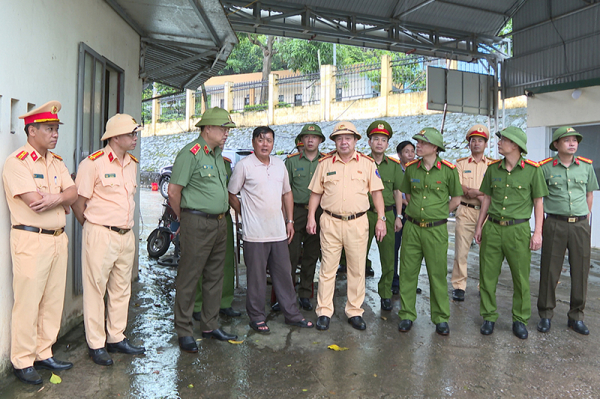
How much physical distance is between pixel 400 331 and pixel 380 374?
975 millimetres

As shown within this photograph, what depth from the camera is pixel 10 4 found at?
3.16 meters

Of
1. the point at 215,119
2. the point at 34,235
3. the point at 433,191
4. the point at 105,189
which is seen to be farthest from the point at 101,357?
the point at 433,191

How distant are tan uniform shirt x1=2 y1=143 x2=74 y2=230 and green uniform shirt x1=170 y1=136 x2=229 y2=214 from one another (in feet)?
2.74

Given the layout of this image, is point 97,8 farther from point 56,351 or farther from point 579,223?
point 579,223

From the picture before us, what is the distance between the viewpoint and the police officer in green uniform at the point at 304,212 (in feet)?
17.2

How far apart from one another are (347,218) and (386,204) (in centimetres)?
115

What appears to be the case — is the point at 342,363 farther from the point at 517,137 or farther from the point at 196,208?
the point at 517,137

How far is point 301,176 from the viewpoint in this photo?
5422 mm

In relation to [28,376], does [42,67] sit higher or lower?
higher

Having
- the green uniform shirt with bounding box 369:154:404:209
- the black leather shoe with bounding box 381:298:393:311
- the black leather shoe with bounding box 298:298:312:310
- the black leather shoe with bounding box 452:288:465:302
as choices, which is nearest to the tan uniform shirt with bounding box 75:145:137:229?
the black leather shoe with bounding box 298:298:312:310

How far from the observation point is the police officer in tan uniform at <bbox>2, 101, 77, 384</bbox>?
3.11 meters

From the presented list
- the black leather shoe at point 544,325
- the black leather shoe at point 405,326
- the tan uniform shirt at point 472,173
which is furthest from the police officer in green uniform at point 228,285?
the black leather shoe at point 544,325

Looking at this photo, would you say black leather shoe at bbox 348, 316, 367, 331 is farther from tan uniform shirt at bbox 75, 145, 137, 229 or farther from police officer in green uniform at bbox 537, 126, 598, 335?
tan uniform shirt at bbox 75, 145, 137, 229

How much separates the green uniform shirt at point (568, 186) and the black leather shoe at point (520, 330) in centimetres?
109
